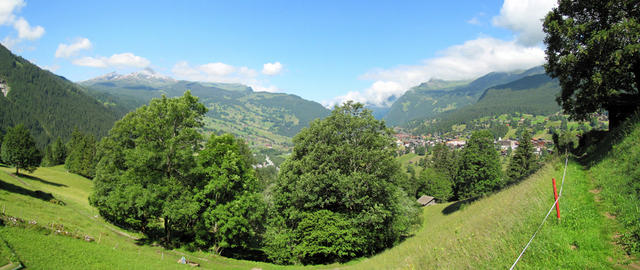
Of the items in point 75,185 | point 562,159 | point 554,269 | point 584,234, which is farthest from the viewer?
point 75,185

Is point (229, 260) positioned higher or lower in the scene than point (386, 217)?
lower

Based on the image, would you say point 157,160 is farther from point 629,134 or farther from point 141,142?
point 629,134

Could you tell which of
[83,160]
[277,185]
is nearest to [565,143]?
[277,185]

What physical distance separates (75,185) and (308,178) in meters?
66.5

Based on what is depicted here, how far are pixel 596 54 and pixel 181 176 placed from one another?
31.4 m

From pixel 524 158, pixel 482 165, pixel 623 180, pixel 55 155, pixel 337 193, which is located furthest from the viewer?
pixel 55 155

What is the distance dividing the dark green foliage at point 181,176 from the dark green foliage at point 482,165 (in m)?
48.8

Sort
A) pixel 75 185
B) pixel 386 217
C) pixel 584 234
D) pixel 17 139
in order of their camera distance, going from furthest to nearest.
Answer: pixel 75 185 < pixel 17 139 < pixel 386 217 < pixel 584 234

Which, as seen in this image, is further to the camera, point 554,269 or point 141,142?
point 141,142

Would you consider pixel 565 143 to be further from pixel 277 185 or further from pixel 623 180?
pixel 277 185

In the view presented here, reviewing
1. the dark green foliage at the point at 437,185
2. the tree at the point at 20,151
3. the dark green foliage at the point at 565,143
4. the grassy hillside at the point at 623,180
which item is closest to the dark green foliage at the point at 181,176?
the grassy hillside at the point at 623,180

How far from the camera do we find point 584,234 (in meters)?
7.99

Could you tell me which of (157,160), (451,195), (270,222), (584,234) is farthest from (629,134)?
(451,195)

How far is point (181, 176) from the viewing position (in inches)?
1054
